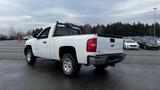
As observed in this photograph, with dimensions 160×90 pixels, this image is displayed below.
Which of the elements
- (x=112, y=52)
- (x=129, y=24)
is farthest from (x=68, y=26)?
(x=129, y=24)

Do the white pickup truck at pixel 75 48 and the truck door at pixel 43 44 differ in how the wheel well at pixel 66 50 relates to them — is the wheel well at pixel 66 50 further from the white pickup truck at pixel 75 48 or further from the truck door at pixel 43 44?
the truck door at pixel 43 44

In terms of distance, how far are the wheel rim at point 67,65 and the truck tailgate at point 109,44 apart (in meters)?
1.33

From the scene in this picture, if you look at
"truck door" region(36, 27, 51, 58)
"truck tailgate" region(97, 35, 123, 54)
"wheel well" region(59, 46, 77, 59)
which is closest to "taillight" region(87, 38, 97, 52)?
"truck tailgate" region(97, 35, 123, 54)

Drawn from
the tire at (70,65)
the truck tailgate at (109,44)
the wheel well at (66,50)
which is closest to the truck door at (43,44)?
the wheel well at (66,50)

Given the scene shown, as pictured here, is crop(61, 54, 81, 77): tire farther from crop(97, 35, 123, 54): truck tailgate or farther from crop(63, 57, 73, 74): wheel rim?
crop(97, 35, 123, 54): truck tailgate

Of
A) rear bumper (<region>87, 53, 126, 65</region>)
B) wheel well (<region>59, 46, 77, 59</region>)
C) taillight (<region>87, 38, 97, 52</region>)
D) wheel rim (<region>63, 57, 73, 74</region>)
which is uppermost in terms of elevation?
taillight (<region>87, 38, 97, 52</region>)

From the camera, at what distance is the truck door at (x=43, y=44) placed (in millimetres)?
8430

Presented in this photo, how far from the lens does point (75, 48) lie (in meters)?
6.84

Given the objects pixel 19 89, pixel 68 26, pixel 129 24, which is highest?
pixel 129 24

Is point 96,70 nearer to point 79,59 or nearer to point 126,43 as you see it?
point 79,59

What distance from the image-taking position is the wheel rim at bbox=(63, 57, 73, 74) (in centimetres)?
714

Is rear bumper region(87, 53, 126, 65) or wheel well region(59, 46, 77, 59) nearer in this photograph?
rear bumper region(87, 53, 126, 65)

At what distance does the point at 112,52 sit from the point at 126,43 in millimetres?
16957

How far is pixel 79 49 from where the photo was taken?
6.67 m
